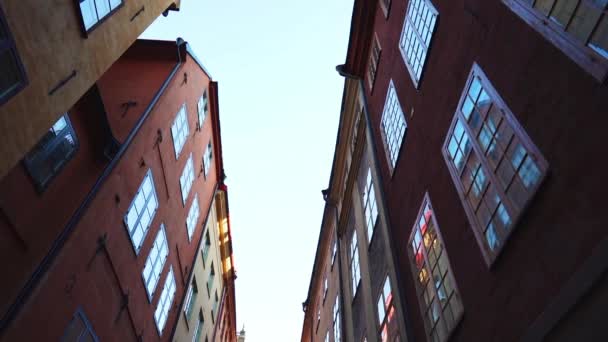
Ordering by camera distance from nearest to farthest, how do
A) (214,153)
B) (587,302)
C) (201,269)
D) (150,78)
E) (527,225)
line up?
(587,302)
(527,225)
(150,78)
(201,269)
(214,153)

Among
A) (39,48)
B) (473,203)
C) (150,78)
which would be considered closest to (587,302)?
(473,203)

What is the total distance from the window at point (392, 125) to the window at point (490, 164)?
13.7 ft

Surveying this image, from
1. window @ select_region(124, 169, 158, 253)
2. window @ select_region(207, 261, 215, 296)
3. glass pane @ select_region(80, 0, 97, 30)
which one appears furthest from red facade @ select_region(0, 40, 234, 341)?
window @ select_region(207, 261, 215, 296)

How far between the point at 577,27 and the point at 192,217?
17739 mm

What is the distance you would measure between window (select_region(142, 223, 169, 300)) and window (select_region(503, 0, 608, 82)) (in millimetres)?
12731

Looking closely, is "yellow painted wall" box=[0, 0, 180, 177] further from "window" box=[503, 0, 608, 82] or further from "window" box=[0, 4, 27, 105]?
"window" box=[503, 0, 608, 82]

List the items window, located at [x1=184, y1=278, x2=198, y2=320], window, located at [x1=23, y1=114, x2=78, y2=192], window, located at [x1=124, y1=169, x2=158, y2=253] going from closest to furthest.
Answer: window, located at [x1=23, y1=114, x2=78, y2=192] → window, located at [x1=124, y1=169, x2=158, y2=253] → window, located at [x1=184, y1=278, x2=198, y2=320]

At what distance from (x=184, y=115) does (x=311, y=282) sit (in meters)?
18.3

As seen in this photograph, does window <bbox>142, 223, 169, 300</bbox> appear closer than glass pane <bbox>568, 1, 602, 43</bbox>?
No

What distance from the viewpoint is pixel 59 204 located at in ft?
32.7

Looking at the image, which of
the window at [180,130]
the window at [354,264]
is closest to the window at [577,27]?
the window at [180,130]

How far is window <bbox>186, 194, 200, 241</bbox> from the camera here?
20.1m

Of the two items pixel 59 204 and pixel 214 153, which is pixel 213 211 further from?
pixel 59 204

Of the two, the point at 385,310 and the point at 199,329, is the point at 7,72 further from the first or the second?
the point at 199,329
